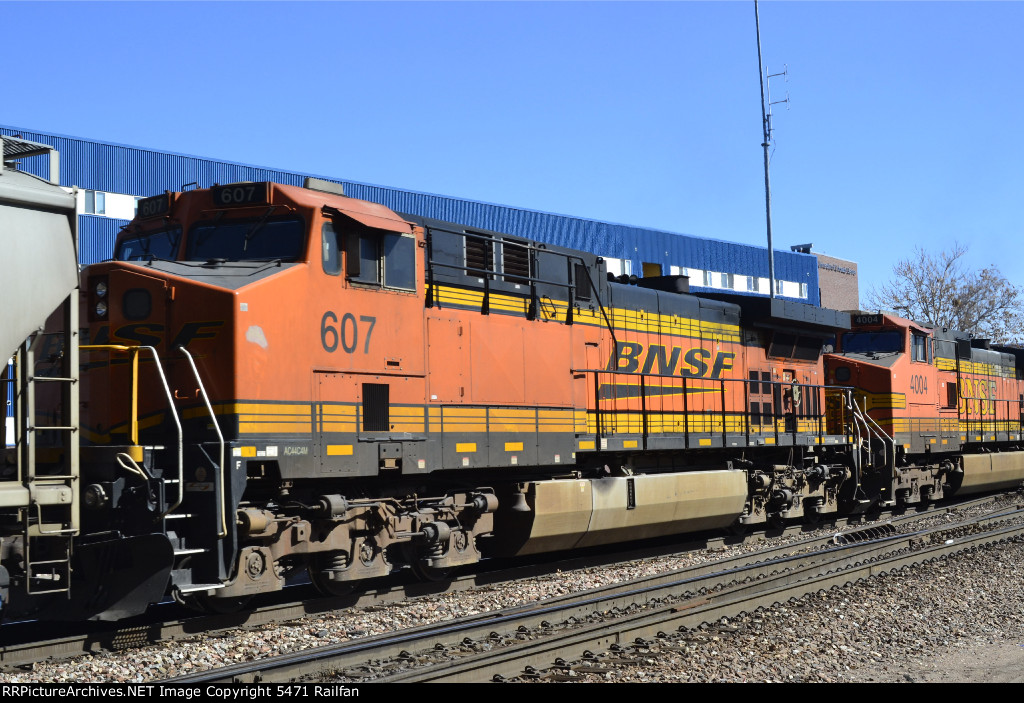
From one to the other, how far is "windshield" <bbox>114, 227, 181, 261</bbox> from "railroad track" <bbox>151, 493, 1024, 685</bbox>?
428cm

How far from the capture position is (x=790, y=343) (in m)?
17.8

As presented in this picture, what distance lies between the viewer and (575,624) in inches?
356

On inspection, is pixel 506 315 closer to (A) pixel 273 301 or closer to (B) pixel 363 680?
(A) pixel 273 301

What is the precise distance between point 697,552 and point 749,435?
216 cm

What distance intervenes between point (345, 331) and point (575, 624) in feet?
11.2

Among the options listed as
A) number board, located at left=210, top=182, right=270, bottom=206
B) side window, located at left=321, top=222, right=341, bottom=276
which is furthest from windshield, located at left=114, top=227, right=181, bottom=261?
side window, located at left=321, top=222, right=341, bottom=276

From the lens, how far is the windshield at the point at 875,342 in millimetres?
20750

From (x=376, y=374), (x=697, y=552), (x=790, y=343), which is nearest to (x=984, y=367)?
(x=790, y=343)

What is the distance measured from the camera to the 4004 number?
31.0 ft

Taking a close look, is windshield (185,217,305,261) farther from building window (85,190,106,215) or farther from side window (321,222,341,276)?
building window (85,190,106,215)

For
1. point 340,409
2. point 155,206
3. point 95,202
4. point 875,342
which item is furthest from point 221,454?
point 95,202

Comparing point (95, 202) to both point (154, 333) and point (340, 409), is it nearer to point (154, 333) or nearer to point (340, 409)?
point (154, 333)

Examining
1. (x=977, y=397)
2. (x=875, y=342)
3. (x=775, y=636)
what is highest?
(x=875, y=342)

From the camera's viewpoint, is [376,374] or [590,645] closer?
[590,645]
